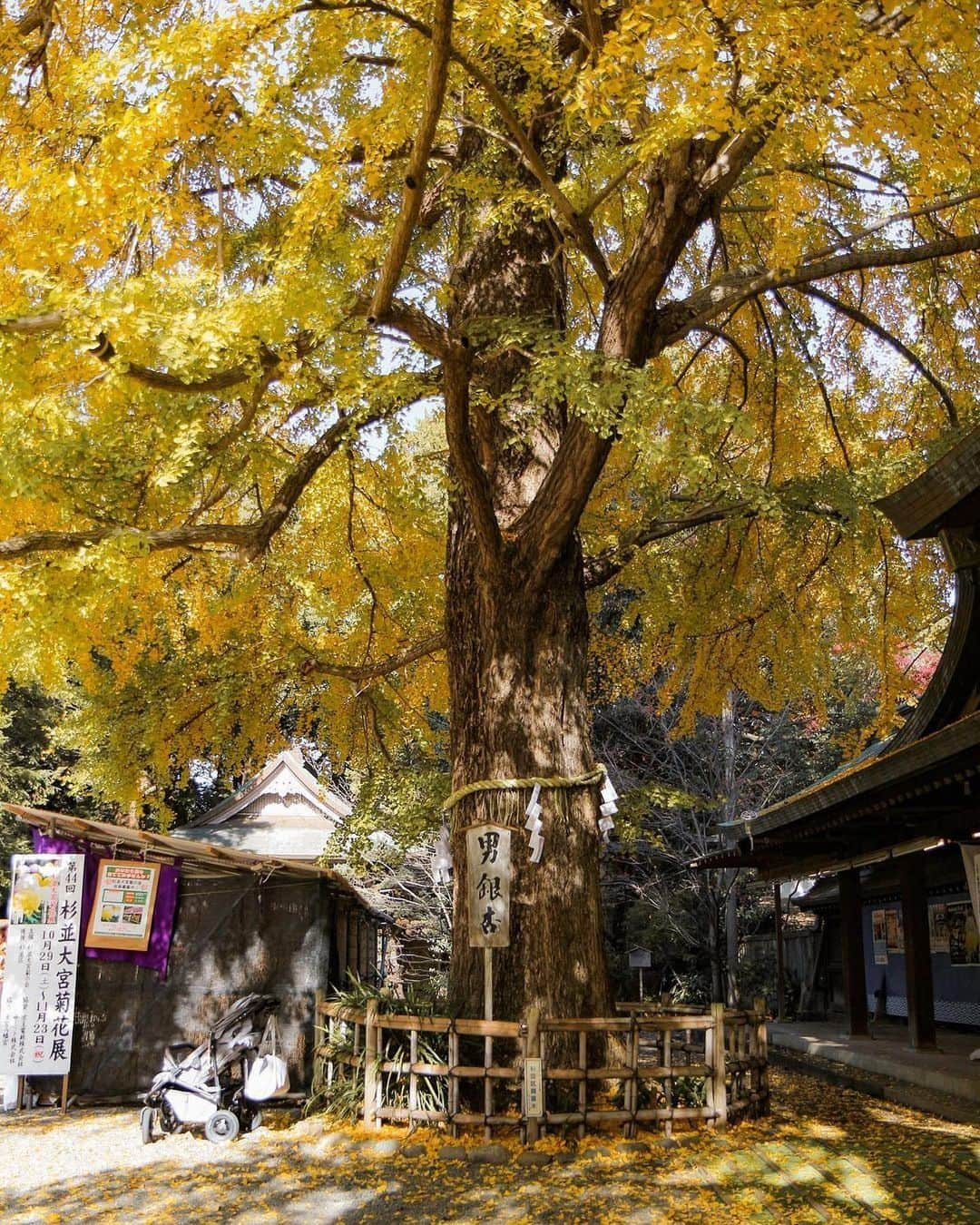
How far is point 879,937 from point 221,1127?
43.2ft

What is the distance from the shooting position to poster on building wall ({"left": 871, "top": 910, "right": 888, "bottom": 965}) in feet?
57.5

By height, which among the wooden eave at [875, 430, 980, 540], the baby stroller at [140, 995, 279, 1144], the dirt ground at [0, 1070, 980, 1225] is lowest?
the dirt ground at [0, 1070, 980, 1225]

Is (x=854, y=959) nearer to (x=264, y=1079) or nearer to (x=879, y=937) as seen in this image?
(x=879, y=937)

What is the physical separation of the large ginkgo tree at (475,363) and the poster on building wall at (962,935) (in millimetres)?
4154

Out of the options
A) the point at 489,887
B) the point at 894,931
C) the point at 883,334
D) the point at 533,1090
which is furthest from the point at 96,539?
the point at 894,931

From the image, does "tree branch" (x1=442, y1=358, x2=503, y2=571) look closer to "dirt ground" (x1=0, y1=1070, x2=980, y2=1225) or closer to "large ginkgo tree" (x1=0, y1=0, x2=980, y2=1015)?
"large ginkgo tree" (x1=0, y1=0, x2=980, y2=1015)

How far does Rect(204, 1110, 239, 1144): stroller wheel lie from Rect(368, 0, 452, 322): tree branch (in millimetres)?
5567

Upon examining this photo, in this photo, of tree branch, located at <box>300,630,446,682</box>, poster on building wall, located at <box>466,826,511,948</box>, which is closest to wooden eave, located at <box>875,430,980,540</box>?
poster on building wall, located at <box>466,826,511,948</box>

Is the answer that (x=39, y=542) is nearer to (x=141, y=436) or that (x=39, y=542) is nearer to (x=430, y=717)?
(x=141, y=436)

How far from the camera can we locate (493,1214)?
19.0ft

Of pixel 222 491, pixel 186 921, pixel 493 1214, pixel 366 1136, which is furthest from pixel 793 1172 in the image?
pixel 222 491

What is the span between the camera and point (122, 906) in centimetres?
965

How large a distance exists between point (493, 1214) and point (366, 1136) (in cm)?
202

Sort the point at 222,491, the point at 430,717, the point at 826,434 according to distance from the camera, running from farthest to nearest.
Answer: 1. the point at 430,717
2. the point at 826,434
3. the point at 222,491
